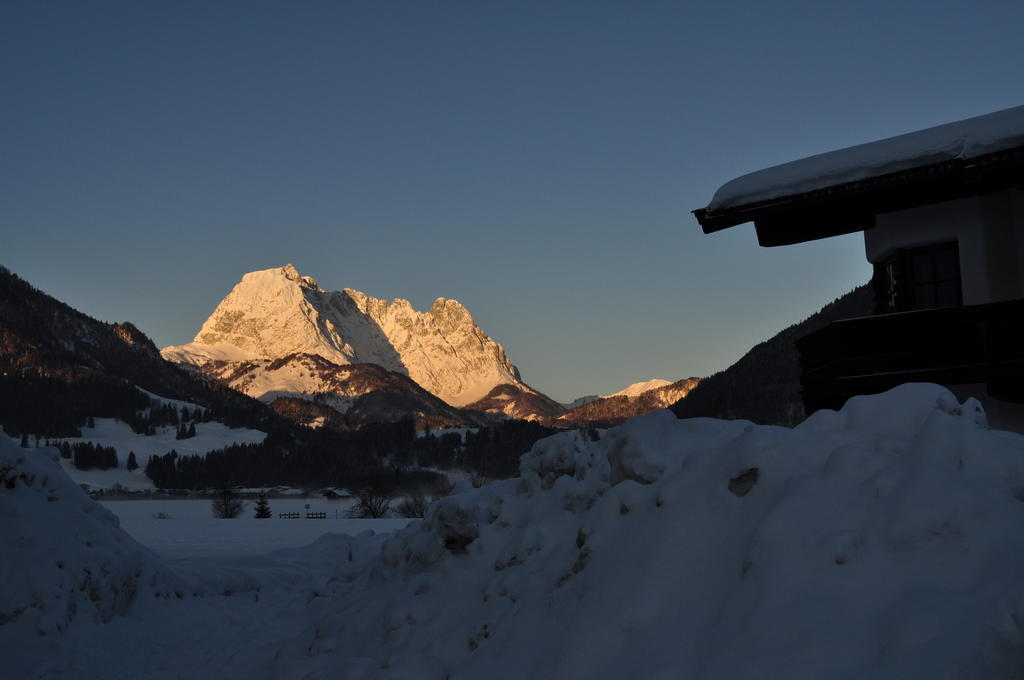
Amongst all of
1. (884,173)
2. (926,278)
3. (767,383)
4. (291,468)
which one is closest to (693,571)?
(884,173)

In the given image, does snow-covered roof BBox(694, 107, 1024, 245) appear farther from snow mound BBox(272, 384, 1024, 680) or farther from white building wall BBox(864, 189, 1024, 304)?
snow mound BBox(272, 384, 1024, 680)

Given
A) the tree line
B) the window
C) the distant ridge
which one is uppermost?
the window

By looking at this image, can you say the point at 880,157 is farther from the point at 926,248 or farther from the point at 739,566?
the point at 739,566

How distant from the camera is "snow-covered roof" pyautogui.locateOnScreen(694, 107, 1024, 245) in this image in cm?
1010

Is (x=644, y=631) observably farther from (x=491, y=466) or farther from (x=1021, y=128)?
(x=491, y=466)

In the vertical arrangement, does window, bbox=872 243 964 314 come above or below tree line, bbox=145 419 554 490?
above

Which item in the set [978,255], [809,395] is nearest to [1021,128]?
[978,255]

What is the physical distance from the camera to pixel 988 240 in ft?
37.0

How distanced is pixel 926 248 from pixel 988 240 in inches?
35.4

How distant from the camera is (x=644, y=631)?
17.1 ft

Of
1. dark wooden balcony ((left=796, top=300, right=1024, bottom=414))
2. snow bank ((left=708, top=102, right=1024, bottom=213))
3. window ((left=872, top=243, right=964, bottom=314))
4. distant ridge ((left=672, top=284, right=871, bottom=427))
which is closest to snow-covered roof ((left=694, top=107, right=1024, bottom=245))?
snow bank ((left=708, top=102, right=1024, bottom=213))

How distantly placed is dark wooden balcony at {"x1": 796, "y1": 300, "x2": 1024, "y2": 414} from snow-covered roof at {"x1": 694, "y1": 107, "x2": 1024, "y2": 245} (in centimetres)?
176

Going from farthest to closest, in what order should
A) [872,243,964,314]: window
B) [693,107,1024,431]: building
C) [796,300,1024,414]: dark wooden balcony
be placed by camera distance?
1. [872,243,964,314]: window
2. [693,107,1024,431]: building
3. [796,300,1024,414]: dark wooden balcony

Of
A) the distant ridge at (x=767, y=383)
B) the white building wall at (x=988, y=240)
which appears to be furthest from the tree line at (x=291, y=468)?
the white building wall at (x=988, y=240)
